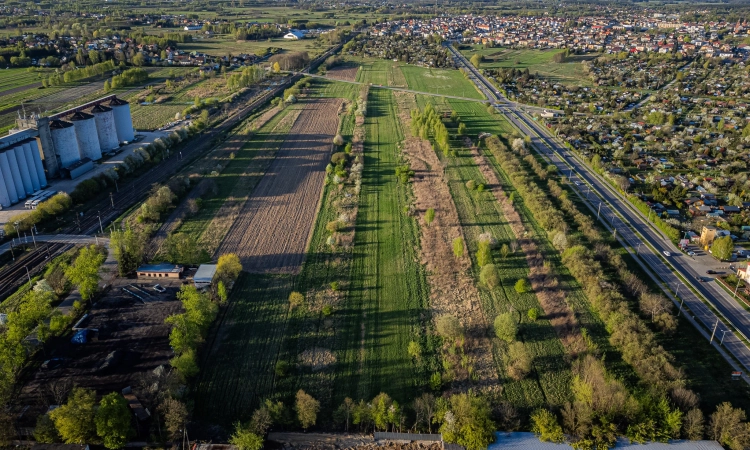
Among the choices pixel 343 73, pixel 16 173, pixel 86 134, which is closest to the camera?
pixel 16 173

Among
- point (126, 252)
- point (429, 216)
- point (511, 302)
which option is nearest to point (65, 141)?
point (126, 252)

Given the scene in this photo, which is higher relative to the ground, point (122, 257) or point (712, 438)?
point (122, 257)

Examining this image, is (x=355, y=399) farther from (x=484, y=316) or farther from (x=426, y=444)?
(x=484, y=316)

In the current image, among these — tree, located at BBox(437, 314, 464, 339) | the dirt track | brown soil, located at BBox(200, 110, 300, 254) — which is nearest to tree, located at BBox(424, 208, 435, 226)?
the dirt track

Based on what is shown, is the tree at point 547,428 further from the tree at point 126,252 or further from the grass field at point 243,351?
the tree at point 126,252

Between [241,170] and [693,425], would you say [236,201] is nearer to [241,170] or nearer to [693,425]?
[241,170]

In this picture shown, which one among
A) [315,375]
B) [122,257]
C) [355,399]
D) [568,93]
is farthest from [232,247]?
[568,93]
